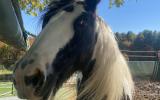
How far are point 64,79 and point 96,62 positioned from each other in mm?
238

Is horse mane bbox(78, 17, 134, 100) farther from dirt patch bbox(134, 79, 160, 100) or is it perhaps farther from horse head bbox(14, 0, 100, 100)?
dirt patch bbox(134, 79, 160, 100)

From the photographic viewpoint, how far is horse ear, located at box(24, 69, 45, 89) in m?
1.83

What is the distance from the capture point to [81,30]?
7.23 ft

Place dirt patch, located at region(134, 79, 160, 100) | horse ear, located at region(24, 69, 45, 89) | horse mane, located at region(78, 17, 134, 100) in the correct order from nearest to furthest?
1. horse ear, located at region(24, 69, 45, 89)
2. horse mane, located at region(78, 17, 134, 100)
3. dirt patch, located at region(134, 79, 160, 100)

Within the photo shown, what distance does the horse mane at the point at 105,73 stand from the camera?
223cm

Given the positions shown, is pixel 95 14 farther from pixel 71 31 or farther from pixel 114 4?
pixel 114 4

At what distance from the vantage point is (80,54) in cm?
221

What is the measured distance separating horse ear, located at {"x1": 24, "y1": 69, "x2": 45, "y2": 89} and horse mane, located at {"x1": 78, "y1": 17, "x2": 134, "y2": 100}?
47 cm

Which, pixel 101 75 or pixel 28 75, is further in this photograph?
pixel 101 75

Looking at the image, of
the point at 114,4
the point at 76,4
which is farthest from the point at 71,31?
the point at 114,4

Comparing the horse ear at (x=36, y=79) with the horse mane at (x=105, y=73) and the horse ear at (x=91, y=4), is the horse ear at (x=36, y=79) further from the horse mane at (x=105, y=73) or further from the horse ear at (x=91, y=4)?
the horse ear at (x=91, y=4)

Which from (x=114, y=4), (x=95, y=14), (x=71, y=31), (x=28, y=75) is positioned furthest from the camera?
(x=114, y=4)

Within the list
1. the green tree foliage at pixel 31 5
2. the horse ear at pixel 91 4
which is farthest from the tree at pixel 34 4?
the horse ear at pixel 91 4

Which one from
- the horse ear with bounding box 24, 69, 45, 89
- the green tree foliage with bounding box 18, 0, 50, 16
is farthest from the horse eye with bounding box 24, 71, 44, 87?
the green tree foliage with bounding box 18, 0, 50, 16
